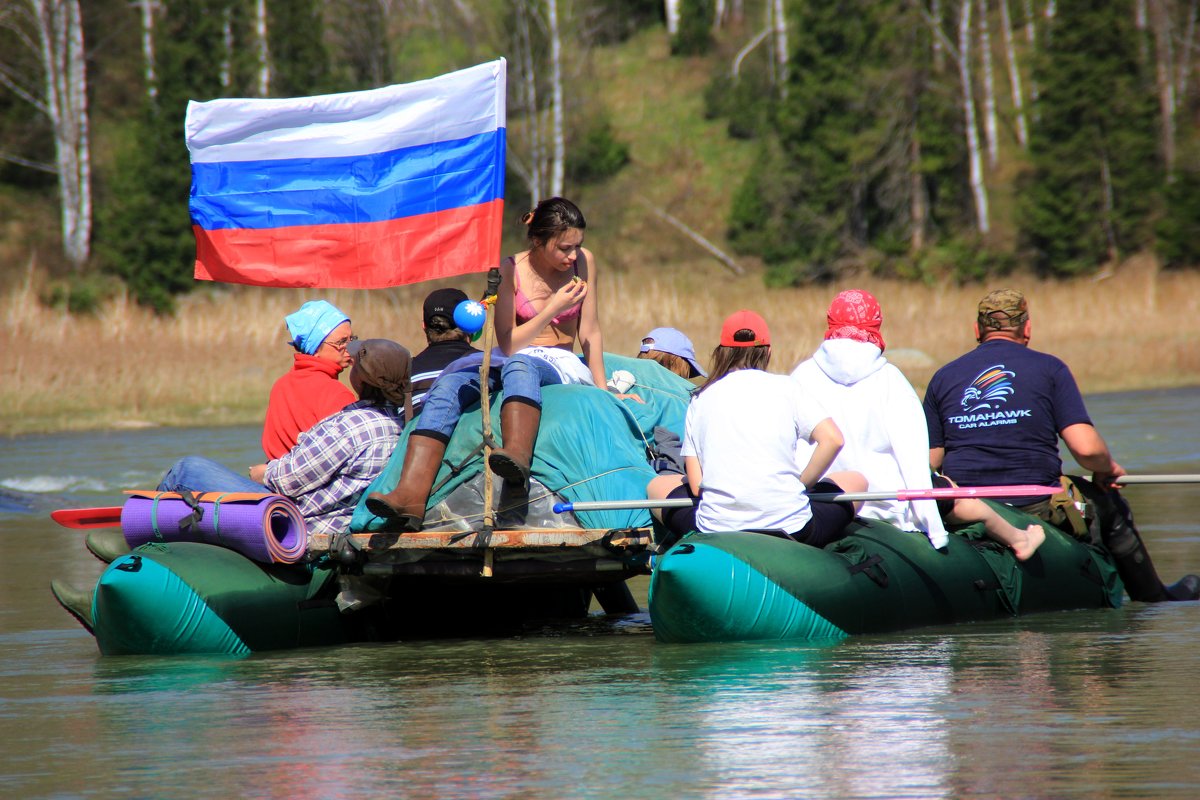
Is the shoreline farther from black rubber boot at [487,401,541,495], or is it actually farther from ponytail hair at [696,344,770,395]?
ponytail hair at [696,344,770,395]

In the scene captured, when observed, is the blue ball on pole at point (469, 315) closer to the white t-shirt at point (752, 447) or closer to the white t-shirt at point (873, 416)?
the white t-shirt at point (752, 447)

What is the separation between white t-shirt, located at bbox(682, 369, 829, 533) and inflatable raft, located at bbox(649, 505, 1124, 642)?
121mm

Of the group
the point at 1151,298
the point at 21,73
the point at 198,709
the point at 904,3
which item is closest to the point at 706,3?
the point at 904,3

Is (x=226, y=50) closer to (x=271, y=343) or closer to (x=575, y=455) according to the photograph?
(x=271, y=343)

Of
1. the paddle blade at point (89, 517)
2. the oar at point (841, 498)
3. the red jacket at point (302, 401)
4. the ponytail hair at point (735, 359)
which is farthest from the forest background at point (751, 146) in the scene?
the ponytail hair at point (735, 359)

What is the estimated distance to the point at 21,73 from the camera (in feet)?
132

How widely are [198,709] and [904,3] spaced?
121 ft

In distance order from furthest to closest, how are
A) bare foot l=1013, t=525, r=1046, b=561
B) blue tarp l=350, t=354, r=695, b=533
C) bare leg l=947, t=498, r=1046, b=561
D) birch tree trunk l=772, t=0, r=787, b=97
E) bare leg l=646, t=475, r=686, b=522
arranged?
birch tree trunk l=772, t=0, r=787, b=97 < bare foot l=1013, t=525, r=1046, b=561 < bare leg l=947, t=498, r=1046, b=561 < bare leg l=646, t=475, r=686, b=522 < blue tarp l=350, t=354, r=695, b=533

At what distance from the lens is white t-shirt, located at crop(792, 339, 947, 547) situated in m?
7.77

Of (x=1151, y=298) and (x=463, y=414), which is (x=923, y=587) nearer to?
(x=463, y=414)

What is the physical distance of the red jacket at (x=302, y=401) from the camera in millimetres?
8328

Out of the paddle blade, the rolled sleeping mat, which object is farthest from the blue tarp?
the paddle blade

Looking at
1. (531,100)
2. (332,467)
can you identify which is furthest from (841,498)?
(531,100)

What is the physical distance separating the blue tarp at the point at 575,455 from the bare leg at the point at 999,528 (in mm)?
1488
